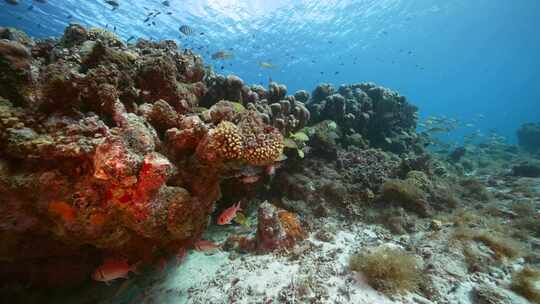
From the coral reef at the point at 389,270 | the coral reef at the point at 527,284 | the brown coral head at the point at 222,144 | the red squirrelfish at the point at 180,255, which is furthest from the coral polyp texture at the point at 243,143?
the coral reef at the point at 527,284

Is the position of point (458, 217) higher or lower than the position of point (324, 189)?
higher

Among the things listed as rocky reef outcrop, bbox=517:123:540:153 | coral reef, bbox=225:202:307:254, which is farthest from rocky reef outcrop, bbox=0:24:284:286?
rocky reef outcrop, bbox=517:123:540:153

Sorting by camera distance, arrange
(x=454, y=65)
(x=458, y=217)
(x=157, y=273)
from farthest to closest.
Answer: (x=454, y=65), (x=458, y=217), (x=157, y=273)

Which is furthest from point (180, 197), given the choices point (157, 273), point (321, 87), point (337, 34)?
point (337, 34)

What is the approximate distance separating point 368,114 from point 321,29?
84.3 feet

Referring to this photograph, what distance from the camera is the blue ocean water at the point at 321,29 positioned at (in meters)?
21.7

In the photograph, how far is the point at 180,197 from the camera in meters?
3.24

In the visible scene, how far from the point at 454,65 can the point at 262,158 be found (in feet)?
284

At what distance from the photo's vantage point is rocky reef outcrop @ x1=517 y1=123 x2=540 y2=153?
24.8 metres

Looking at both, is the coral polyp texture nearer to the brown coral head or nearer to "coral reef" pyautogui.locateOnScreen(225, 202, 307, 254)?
the brown coral head

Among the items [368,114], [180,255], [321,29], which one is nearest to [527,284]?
[180,255]

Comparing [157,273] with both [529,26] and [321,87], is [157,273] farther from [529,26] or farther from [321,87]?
[529,26]

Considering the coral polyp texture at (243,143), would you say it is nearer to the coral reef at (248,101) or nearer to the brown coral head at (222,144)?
the brown coral head at (222,144)

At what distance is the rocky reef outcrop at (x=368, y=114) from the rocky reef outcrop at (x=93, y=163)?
7.28 m
